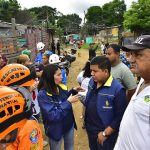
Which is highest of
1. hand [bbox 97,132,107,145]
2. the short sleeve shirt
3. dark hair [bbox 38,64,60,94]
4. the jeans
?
dark hair [bbox 38,64,60,94]

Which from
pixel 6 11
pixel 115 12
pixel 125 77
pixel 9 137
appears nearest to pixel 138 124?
pixel 9 137

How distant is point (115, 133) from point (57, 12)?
79.7 m

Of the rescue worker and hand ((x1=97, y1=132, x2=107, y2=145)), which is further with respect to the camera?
hand ((x1=97, y1=132, x2=107, y2=145))

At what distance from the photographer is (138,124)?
7.42 ft

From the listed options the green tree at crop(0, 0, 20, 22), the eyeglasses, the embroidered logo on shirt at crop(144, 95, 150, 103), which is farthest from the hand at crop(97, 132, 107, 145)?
the green tree at crop(0, 0, 20, 22)

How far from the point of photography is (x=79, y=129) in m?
6.78

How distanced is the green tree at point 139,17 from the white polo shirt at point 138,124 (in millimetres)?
35837

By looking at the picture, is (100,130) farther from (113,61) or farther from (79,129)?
(79,129)

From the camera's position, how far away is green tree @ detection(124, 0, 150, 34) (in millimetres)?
37406

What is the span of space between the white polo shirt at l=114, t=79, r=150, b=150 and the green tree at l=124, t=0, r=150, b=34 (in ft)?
118

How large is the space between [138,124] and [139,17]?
3752cm

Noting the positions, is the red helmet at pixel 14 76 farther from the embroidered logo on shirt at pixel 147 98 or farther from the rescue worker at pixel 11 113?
the embroidered logo on shirt at pixel 147 98

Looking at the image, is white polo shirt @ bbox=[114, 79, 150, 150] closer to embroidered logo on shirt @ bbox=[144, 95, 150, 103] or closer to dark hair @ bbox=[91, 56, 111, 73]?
embroidered logo on shirt @ bbox=[144, 95, 150, 103]

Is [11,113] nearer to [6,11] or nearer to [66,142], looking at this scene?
[66,142]
